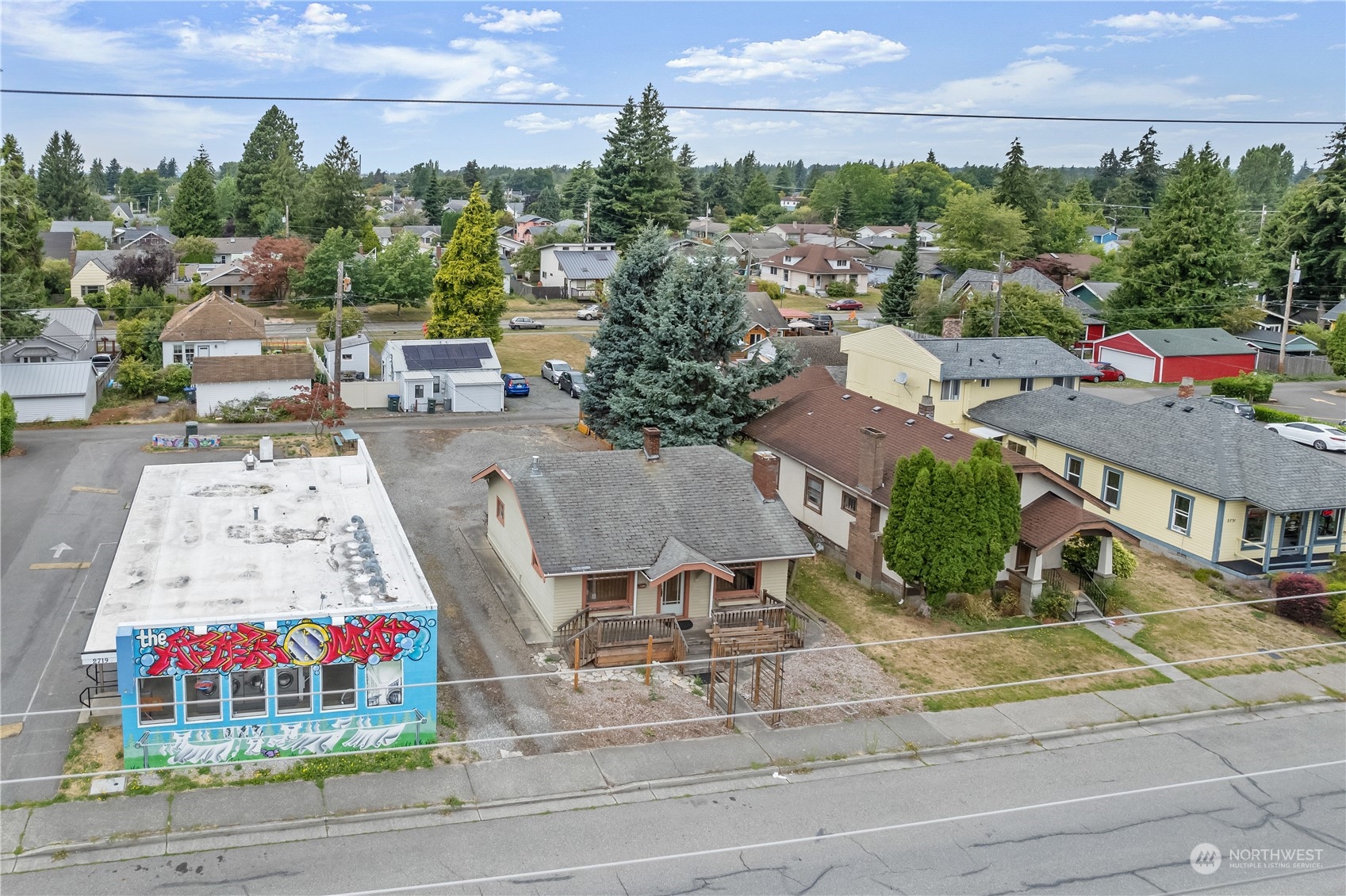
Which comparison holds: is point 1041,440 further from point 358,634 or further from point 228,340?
point 228,340

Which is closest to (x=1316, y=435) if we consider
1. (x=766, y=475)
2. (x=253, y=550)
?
(x=766, y=475)

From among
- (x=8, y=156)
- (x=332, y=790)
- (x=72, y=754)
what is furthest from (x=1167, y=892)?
(x=8, y=156)

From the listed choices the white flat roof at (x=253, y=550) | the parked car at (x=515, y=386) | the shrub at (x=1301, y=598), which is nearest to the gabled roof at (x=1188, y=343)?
the shrub at (x=1301, y=598)

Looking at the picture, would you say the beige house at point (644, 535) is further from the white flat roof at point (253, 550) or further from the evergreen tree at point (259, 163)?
the evergreen tree at point (259, 163)

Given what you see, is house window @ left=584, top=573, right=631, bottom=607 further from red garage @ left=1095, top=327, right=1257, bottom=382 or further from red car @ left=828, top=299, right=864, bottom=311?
red car @ left=828, top=299, right=864, bottom=311

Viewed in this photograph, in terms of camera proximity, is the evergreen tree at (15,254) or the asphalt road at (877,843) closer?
the asphalt road at (877,843)

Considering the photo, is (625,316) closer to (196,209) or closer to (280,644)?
(280,644)

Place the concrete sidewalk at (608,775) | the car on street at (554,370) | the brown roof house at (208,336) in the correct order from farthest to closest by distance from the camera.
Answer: the car on street at (554,370) < the brown roof house at (208,336) < the concrete sidewalk at (608,775)

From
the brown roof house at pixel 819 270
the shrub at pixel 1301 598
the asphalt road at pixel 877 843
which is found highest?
the brown roof house at pixel 819 270
